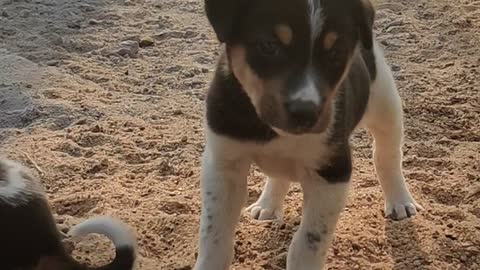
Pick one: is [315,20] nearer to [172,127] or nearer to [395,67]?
[172,127]

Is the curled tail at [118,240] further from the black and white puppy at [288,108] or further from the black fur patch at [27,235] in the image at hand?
the black and white puppy at [288,108]

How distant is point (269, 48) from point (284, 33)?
0.07 m

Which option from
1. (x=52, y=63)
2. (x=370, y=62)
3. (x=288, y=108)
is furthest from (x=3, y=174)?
(x=52, y=63)

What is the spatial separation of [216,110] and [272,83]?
1.23 feet

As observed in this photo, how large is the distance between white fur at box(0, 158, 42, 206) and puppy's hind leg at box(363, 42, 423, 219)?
1.51m

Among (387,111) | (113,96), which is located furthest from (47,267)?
(113,96)

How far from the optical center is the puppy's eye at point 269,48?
333cm

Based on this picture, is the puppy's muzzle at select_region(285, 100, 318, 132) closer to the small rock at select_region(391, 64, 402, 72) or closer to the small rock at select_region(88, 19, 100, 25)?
the small rock at select_region(391, 64, 402, 72)

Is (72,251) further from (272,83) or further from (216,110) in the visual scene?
(272,83)

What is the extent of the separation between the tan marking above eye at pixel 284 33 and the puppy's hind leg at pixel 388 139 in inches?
42.1

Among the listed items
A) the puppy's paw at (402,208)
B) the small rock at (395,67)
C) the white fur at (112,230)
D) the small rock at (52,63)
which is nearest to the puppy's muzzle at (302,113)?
the white fur at (112,230)

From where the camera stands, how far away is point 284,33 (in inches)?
130

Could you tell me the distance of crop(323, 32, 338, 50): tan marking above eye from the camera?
10.9 feet

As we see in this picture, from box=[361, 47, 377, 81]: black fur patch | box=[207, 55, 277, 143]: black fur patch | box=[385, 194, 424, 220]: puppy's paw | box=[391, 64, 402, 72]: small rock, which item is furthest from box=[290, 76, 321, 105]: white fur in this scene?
box=[391, 64, 402, 72]: small rock
